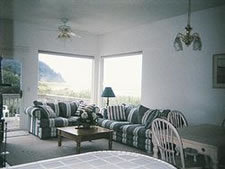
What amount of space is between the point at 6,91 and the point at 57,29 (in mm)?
2220

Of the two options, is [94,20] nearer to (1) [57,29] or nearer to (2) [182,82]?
(1) [57,29]

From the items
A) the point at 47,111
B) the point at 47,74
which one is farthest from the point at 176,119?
the point at 47,74

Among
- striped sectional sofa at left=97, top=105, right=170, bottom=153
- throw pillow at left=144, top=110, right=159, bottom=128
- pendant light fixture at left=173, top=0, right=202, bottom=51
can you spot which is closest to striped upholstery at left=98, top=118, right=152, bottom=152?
striped sectional sofa at left=97, top=105, right=170, bottom=153

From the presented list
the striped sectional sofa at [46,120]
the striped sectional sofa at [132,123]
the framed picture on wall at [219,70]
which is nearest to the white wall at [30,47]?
the striped sectional sofa at [46,120]

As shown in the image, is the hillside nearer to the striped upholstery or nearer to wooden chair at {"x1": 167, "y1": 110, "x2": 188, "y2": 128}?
the striped upholstery

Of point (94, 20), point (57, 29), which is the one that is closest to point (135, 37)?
point (94, 20)

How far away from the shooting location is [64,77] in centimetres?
745

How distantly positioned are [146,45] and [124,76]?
52.4 inches

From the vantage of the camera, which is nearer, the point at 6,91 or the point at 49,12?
the point at 49,12

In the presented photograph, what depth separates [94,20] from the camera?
5.95 meters

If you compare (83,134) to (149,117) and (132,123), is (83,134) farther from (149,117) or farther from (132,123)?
(132,123)

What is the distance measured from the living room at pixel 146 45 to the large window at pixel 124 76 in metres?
0.24

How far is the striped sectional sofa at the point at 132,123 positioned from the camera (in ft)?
15.5

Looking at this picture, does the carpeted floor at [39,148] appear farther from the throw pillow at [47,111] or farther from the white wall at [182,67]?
the white wall at [182,67]
